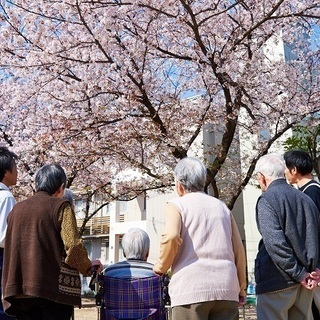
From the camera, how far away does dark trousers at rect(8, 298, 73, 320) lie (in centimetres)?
231

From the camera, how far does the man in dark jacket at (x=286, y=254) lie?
8.09 feet

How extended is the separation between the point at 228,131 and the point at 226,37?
1691 mm

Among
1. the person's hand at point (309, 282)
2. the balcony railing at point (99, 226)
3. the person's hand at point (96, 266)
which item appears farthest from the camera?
the balcony railing at point (99, 226)

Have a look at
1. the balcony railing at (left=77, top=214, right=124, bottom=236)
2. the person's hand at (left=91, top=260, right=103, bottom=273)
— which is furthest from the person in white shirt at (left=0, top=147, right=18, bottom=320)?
the balcony railing at (left=77, top=214, right=124, bottom=236)

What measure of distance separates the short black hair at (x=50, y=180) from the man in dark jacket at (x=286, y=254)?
132 centimetres

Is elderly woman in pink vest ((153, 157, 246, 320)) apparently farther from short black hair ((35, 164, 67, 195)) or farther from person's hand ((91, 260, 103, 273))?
short black hair ((35, 164, 67, 195))

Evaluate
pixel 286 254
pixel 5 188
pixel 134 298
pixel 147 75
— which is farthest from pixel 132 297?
pixel 147 75

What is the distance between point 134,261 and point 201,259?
0.71m

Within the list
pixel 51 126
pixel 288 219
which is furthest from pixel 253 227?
pixel 288 219

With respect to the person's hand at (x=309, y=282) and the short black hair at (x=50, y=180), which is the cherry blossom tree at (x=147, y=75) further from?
the person's hand at (x=309, y=282)

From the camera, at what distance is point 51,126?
715cm

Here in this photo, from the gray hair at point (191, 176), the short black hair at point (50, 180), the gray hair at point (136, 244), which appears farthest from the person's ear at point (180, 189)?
the short black hair at point (50, 180)

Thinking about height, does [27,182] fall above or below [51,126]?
below

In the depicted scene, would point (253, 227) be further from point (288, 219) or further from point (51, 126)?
point (288, 219)
